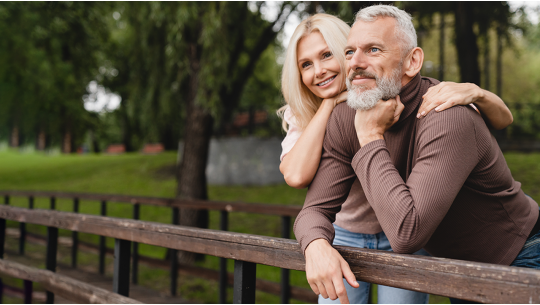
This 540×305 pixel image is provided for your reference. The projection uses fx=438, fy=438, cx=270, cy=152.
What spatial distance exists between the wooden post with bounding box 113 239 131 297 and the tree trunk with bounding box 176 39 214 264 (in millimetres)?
4127

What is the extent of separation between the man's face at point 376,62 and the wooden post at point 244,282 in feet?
2.58

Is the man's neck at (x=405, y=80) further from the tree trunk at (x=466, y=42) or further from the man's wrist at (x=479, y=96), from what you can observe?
the tree trunk at (x=466, y=42)

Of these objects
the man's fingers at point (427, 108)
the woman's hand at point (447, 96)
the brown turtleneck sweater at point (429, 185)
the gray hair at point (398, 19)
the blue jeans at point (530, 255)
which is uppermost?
the gray hair at point (398, 19)

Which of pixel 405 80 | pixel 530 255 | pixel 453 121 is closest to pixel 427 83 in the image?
pixel 405 80

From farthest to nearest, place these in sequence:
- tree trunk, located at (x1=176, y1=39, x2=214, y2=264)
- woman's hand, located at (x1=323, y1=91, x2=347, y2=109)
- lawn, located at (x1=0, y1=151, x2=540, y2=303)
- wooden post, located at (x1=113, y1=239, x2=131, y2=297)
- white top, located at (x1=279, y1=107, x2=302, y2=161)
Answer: tree trunk, located at (x1=176, y1=39, x2=214, y2=264)
lawn, located at (x1=0, y1=151, x2=540, y2=303)
wooden post, located at (x1=113, y1=239, x2=131, y2=297)
white top, located at (x1=279, y1=107, x2=302, y2=161)
woman's hand, located at (x1=323, y1=91, x2=347, y2=109)

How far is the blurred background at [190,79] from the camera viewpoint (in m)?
6.36

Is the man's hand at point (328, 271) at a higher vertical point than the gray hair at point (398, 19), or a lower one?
lower

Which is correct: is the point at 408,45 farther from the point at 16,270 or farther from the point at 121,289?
the point at 16,270

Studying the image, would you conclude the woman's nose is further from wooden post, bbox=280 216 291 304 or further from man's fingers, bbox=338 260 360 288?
wooden post, bbox=280 216 291 304

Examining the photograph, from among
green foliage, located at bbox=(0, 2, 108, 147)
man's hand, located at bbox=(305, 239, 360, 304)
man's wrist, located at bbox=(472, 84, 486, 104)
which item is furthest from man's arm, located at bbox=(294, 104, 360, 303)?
green foliage, located at bbox=(0, 2, 108, 147)

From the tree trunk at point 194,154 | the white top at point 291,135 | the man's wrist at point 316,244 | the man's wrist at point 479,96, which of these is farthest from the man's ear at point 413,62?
the tree trunk at point 194,154

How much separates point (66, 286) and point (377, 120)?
7.02 ft

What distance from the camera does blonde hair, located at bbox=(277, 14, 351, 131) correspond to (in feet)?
6.46

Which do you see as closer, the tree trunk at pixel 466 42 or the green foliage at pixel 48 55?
the tree trunk at pixel 466 42
